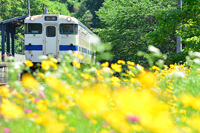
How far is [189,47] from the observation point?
10648 mm

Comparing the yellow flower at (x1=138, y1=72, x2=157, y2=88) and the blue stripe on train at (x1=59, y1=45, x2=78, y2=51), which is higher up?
the blue stripe on train at (x1=59, y1=45, x2=78, y2=51)

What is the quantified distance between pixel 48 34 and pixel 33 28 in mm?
776

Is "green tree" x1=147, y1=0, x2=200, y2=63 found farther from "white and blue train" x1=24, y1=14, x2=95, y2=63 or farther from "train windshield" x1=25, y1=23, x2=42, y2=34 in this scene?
"train windshield" x1=25, y1=23, x2=42, y2=34

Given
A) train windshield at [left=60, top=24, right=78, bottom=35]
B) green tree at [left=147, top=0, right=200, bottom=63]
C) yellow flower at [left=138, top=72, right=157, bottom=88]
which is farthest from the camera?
train windshield at [left=60, top=24, right=78, bottom=35]

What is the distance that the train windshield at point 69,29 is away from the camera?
13977 millimetres

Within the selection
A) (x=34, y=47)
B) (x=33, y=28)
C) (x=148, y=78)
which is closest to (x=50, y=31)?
(x=33, y=28)

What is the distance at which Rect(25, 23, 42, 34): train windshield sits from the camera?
1400cm

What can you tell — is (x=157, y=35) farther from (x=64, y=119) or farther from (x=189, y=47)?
(x=64, y=119)

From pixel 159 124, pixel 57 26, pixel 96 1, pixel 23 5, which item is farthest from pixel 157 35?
pixel 23 5

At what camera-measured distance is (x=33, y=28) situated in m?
14.1

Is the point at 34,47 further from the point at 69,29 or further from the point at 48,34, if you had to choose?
the point at 69,29

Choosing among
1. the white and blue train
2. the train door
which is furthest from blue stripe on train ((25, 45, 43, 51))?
the train door

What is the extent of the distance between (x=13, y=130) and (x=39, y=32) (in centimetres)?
1175

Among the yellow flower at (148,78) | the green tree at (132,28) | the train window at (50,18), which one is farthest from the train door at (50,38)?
the yellow flower at (148,78)
